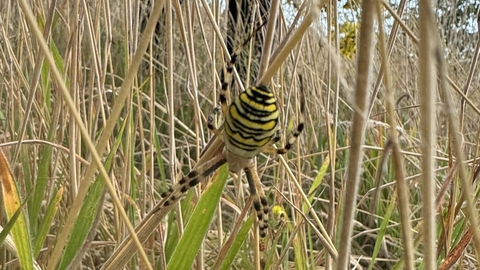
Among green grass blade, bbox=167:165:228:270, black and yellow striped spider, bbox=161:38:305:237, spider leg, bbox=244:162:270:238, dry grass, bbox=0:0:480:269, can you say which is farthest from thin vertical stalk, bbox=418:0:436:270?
spider leg, bbox=244:162:270:238

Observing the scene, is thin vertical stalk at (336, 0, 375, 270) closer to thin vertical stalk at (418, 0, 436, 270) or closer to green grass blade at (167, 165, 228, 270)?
thin vertical stalk at (418, 0, 436, 270)

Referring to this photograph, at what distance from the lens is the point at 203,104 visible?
2.43 m

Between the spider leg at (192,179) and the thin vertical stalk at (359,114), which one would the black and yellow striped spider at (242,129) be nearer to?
the spider leg at (192,179)

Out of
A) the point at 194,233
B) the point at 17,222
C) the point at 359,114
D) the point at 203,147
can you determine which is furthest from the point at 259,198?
the point at 359,114

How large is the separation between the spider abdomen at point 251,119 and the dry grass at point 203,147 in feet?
0.17

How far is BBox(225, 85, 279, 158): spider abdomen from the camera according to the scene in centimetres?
62

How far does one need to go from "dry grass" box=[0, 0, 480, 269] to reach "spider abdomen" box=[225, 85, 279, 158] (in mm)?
52

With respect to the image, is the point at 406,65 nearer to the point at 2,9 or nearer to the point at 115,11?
the point at 2,9

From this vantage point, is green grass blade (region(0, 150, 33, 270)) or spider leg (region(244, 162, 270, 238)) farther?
spider leg (region(244, 162, 270, 238))

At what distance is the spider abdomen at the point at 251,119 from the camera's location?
0.62 m

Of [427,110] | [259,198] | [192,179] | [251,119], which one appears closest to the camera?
[427,110]

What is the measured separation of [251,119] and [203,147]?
0.26m

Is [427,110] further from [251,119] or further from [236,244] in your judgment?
[236,244]

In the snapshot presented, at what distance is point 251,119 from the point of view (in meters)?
0.65
